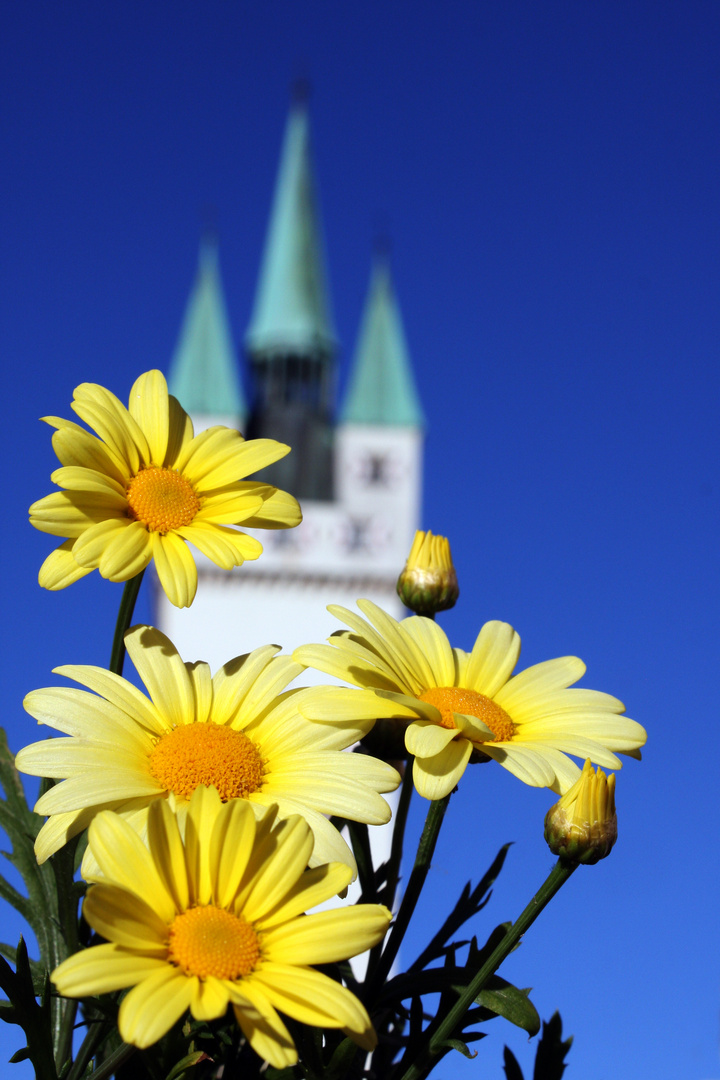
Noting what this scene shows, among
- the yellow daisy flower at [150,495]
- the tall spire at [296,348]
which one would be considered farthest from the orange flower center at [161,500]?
the tall spire at [296,348]

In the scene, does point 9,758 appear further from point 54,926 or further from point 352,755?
point 352,755

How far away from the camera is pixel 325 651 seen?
0.68 metres

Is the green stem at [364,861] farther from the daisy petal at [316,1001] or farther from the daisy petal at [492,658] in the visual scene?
the daisy petal at [316,1001]

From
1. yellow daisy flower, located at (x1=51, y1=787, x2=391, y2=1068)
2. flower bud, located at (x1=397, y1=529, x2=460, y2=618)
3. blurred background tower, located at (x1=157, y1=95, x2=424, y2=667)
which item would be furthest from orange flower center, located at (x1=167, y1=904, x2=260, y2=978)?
blurred background tower, located at (x1=157, y1=95, x2=424, y2=667)

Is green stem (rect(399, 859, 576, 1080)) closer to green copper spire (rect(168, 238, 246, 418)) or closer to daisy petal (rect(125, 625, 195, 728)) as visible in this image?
daisy petal (rect(125, 625, 195, 728))

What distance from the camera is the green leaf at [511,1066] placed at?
0.91m

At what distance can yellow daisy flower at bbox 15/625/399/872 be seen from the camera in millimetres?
634

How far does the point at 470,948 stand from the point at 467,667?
18cm

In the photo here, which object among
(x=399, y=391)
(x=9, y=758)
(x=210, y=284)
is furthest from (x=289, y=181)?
(x=9, y=758)

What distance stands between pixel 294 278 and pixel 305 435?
2872mm

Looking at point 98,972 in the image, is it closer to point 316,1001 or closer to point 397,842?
point 316,1001

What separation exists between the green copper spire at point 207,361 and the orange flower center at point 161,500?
17206 millimetres

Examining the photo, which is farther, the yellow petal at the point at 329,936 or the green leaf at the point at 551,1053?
the green leaf at the point at 551,1053

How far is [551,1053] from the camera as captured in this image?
89cm
